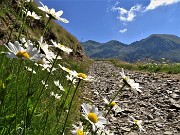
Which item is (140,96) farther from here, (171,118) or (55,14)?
(55,14)

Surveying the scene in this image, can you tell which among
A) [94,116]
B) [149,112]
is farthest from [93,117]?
[149,112]

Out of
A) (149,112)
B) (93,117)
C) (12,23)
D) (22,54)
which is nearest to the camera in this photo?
(22,54)

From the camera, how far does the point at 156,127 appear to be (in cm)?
743

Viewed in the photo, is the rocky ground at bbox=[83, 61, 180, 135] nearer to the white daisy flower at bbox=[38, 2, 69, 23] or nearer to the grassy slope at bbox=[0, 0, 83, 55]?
the white daisy flower at bbox=[38, 2, 69, 23]

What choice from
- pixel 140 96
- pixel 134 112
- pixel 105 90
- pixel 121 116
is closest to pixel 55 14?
pixel 121 116

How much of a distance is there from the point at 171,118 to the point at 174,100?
235cm

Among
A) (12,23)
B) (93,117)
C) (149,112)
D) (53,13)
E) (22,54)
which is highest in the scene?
(12,23)

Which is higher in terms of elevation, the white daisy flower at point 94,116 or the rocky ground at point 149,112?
the white daisy flower at point 94,116

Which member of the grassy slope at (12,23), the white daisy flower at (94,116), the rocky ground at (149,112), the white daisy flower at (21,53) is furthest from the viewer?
the rocky ground at (149,112)

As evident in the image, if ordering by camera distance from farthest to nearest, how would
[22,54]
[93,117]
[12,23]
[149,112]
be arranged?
[12,23] → [149,112] → [93,117] → [22,54]

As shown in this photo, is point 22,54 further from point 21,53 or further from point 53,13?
point 53,13

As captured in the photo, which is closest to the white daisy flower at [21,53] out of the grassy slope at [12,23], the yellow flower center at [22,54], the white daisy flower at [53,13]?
the yellow flower center at [22,54]

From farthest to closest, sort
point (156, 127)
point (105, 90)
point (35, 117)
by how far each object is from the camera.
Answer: point (105, 90), point (156, 127), point (35, 117)

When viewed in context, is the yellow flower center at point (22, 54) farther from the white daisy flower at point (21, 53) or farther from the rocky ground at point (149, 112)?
the rocky ground at point (149, 112)
